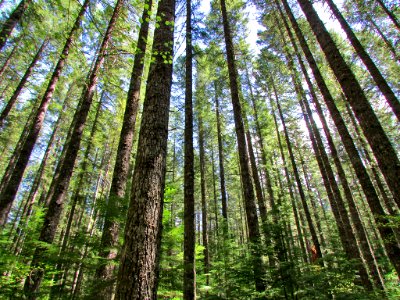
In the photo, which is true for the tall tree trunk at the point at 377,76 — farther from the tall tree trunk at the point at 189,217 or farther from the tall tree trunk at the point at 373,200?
the tall tree trunk at the point at 189,217

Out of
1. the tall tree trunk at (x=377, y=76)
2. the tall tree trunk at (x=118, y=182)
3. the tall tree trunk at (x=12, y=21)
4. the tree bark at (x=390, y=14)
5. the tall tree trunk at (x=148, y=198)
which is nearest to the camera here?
the tall tree trunk at (x=148, y=198)

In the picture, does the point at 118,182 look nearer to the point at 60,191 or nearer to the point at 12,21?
the point at 60,191

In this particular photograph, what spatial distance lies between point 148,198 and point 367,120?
4.80 m

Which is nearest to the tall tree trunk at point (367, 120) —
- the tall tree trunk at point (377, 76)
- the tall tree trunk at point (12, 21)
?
the tall tree trunk at point (377, 76)

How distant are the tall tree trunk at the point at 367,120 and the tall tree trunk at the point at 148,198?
165 inches

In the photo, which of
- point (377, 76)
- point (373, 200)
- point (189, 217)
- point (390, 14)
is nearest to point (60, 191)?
point (189, 217)

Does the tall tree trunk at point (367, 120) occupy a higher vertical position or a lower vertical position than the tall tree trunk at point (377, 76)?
lower

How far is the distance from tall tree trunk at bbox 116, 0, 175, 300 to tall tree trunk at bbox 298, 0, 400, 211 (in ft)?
13.7

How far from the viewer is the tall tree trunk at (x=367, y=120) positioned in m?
4.00

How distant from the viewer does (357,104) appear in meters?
4.68

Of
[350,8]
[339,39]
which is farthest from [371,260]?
[339,39]

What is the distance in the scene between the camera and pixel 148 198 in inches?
101

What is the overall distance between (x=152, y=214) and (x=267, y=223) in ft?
11.2

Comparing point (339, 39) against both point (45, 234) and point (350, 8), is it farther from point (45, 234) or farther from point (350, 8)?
point (45, 234)
